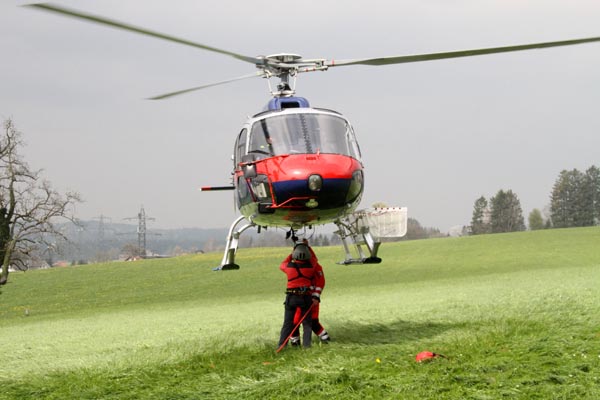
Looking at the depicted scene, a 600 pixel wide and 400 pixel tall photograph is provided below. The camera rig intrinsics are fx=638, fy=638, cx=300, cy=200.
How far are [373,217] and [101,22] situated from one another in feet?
21.7

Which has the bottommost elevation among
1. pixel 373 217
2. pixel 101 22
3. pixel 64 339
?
pixel 64 339

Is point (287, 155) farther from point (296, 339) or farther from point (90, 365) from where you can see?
point (90, 365)

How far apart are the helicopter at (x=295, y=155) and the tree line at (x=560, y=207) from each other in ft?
388

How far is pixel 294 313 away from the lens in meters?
12.1

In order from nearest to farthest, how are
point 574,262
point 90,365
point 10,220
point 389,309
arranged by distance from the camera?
point 90,365
point 389,309
point 10,220
point 574,262

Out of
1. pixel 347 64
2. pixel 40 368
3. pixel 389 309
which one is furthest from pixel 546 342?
pixel 40 368

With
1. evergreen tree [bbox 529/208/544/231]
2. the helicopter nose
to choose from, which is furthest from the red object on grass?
evergreen tree [bbox 529/208/544/231]

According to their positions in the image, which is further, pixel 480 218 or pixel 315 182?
pixel 480 218

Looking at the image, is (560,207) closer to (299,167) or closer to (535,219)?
(535,219)

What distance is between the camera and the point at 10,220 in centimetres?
3503

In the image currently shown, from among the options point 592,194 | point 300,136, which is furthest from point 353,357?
point 592,194

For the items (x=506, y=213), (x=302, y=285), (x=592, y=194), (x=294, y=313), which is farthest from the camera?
(x=506, y=213)

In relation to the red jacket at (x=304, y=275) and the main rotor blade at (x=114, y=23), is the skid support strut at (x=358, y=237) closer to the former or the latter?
the red jacket at (x=304, y=275)

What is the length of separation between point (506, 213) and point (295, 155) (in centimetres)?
12878
